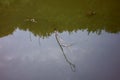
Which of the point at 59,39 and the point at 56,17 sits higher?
the point at 56,17

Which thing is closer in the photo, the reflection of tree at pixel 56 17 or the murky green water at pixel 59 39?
the murky green water at pixel 59 39

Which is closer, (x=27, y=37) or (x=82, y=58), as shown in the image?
(x=82, y=58)

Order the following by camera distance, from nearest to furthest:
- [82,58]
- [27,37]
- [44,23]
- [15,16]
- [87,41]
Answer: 1. [82,58]
2. [87,41]
3. [27,37]
4. [44,23]
5. [15,16]

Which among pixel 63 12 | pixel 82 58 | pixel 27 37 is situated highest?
pixel 63 12

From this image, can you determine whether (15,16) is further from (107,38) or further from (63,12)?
(107,38)

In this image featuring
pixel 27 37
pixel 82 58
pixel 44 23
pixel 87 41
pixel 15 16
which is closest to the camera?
pixel 82 58

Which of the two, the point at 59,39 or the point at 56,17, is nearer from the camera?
the point at 59,39

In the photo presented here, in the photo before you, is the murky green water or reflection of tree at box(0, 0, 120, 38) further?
reflection of tree at box(0, 0, 120, 38)

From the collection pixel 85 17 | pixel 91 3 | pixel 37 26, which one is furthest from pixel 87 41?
pixel 91 3
